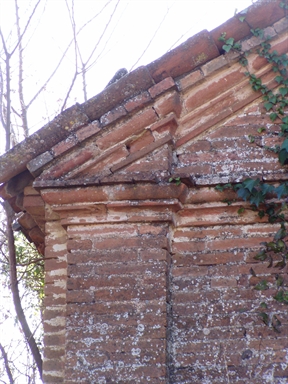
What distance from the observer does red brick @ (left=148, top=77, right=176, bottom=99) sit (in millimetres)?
3953

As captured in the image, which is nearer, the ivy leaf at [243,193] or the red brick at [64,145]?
the ivy leaf at [243,193]

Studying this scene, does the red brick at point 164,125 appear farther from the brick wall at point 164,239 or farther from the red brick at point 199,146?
the red brick at point 199,146

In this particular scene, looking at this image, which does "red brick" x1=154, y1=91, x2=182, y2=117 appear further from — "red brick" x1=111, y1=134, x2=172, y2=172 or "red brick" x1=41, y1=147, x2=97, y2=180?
"red brick" x1=41, y1=147, x2=97, y2=180

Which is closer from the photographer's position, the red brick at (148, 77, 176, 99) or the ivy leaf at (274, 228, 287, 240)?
the ivy leaf at (274, 228, 287, 240)

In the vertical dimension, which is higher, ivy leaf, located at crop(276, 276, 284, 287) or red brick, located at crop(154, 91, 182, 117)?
red brick, located at crop(154, 91, 182, 117)

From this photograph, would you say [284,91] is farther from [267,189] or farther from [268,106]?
[267,189]

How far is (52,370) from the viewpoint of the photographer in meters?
3.72

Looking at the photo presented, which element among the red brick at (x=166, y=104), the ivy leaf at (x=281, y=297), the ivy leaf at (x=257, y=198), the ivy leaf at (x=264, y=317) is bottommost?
the ivy leaf at (x=264, y=317)

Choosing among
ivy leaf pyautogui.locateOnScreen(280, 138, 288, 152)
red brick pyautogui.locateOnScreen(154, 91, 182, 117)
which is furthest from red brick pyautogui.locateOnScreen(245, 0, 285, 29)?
ivy leaf pyautogui.locateOnScreen(280, 138, 288, 152)

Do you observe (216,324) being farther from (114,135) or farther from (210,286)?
(114,135)

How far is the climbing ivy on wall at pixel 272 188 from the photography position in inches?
142

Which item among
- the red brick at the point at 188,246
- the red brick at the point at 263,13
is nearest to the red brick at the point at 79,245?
the red brick at the point at 188,246

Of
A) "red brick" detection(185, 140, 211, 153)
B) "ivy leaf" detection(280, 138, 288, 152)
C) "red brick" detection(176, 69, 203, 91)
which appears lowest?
"ivy leaf" detection(280, 138, 288, 152)

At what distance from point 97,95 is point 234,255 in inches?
57.7
